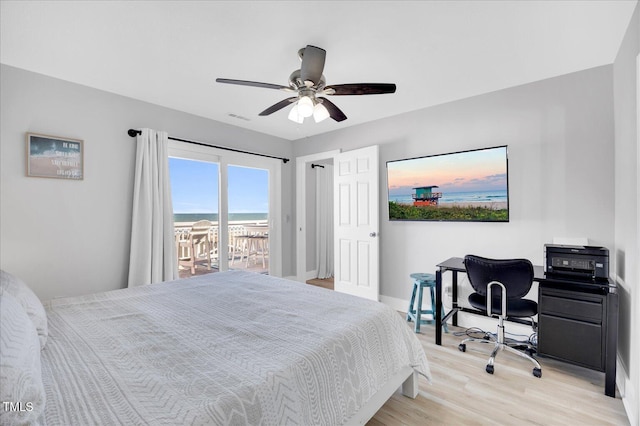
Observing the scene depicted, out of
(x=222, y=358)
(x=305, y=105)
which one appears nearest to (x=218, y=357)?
(x=222, y=358)

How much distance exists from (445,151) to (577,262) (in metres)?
1.66

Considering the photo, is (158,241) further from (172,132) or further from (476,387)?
(476,387)

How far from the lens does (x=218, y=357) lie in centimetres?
125

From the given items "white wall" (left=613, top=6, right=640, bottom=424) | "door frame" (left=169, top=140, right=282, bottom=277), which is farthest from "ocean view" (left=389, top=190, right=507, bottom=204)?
"door frame" (left=169, top=140, right=282, bottom=277)

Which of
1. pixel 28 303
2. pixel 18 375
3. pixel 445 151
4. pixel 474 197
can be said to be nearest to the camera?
pixel 18 375

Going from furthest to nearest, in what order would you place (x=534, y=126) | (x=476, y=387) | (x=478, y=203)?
1. (x=478, y=203)
2. (x=534, y=126)
3. (x=476, y=387)

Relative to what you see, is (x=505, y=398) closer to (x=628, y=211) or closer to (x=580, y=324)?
(x=580, y=324)

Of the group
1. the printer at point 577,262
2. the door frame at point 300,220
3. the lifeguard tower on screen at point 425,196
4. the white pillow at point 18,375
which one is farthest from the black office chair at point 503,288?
the door frame at point 300,220

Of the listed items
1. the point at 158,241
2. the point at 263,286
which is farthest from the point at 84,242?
the point at 263,286

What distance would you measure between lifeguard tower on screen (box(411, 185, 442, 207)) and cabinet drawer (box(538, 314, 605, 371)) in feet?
4.97

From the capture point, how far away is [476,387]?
83.4 inches

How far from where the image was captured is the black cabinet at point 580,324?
2027mm

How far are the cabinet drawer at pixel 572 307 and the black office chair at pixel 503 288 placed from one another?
4.6 inches

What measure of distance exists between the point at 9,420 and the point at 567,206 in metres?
3.62
